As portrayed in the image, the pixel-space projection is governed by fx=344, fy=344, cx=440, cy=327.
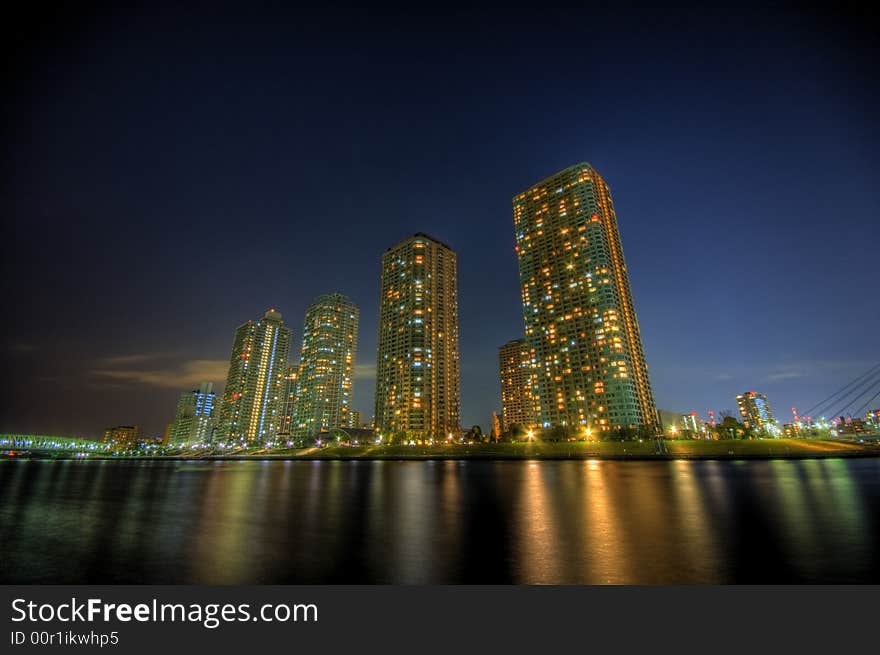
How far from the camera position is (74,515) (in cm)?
2509

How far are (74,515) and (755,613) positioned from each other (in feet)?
127

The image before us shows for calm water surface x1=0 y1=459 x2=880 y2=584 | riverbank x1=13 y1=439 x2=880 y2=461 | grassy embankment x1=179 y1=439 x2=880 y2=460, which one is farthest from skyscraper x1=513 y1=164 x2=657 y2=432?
calm water surface x1=0 y1=459 x2=880 y2=584

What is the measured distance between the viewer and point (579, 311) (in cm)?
16125

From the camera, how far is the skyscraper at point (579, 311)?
5822 inches

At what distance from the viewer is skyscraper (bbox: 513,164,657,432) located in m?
148

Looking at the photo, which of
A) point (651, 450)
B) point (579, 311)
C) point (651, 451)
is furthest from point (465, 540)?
point (579, 311)

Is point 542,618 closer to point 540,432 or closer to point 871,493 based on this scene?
point 871,493

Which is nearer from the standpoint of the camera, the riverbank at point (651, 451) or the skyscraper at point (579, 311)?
the riverbank at point (651, 451)

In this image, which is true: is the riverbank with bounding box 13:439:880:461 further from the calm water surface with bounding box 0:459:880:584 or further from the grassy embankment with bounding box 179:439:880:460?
the calm water surface with bounding box 0:459:880:584

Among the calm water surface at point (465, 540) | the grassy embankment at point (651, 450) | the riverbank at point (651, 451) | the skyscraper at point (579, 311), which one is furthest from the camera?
the skyscraper at point (579, 311)

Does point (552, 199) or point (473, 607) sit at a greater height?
point (552, 199)

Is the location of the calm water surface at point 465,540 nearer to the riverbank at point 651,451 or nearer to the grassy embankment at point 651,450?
the riverbank at point 651,451

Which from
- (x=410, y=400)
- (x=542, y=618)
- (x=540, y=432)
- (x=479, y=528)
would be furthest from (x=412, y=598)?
(x=410, y=400)

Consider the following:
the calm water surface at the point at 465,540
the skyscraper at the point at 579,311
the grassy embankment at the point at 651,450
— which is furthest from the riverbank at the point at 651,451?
the calm water surface at the point at 465,540
